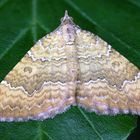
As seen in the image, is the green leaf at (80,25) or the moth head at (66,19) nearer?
the green leaf at (80,25)

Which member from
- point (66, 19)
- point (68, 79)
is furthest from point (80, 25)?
point (68, 79)

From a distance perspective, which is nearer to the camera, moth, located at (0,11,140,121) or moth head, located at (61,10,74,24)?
moth, located at (0,11,140,121)

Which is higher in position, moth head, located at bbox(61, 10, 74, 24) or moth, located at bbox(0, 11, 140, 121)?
moth head, located at bbox(61, 10, 74, 24)

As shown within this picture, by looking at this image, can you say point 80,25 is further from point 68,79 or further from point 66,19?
point 68,79

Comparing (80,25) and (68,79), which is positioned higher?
(80,25)

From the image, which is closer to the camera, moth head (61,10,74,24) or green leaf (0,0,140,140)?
green leaf (0,0,140,140)
